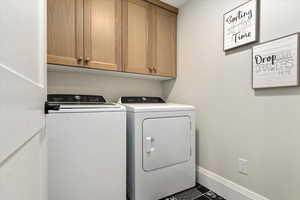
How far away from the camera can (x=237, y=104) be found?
1.43 m

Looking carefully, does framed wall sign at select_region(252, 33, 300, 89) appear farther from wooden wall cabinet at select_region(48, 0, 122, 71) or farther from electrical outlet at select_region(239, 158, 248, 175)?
wooden wall cabinet at select_region(48, 0, 122, 71)

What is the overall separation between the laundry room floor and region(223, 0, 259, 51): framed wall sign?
4.98ft

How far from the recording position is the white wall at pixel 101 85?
68.9 inches

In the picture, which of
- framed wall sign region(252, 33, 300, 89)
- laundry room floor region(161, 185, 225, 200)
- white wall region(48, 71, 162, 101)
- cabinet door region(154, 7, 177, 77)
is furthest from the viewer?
cabinet door region(154, 7, 177, 77)

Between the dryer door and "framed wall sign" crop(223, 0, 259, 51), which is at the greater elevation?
"framed wall sign" crop(223, 0, 259, 51)

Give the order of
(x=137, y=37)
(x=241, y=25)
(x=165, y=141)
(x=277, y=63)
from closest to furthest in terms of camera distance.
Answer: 1. (x=277, y=63)
2. (x=241, y=25)
3. (x=165, y=141)
4. (x=137, y=37)

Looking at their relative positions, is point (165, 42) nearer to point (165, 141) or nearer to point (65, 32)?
point (65, 32)

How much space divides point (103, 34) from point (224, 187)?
2.05 meters

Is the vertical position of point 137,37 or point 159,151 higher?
point 137,37

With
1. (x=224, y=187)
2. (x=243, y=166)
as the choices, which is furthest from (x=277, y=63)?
(x=224, y=187)

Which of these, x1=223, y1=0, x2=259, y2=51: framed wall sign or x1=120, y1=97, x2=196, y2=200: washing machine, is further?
x1=120, y1=97, x2=196, y2=200: washing machine

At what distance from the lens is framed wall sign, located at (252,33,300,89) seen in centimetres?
105

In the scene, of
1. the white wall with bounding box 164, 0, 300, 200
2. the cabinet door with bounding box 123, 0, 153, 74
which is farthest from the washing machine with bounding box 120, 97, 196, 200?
the cabinet door with bounding box 123, 0, 153, 74

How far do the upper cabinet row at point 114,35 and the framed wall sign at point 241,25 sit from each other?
78cm
